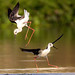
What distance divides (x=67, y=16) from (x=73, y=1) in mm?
997

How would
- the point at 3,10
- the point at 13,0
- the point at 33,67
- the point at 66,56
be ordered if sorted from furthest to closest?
the point at 3,10 < the point at 66,56 < the point at 33,67 < the point at 13,0

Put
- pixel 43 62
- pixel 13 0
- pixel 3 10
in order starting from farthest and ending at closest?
1. pixel 3 10
2. pixel 43 62
3. pixel 13 0

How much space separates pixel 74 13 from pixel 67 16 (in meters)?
0.79

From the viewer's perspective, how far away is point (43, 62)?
7637mm

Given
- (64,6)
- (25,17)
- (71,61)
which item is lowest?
(71,61)

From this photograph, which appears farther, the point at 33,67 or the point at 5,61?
the point at 5,61

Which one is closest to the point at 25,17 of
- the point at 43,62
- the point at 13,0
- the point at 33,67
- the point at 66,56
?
the point at 13,0

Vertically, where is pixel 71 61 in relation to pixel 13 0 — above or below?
below

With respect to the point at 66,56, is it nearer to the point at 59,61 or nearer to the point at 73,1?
the point at 59,61

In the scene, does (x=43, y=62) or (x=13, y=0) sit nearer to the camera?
(x=13, y=0)

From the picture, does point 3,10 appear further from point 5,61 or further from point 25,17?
point 25,17

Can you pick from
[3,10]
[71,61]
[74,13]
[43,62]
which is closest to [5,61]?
[43,62]

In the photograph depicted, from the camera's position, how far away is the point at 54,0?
2241cm

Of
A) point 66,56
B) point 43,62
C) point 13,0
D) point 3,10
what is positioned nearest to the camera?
point 13,0
